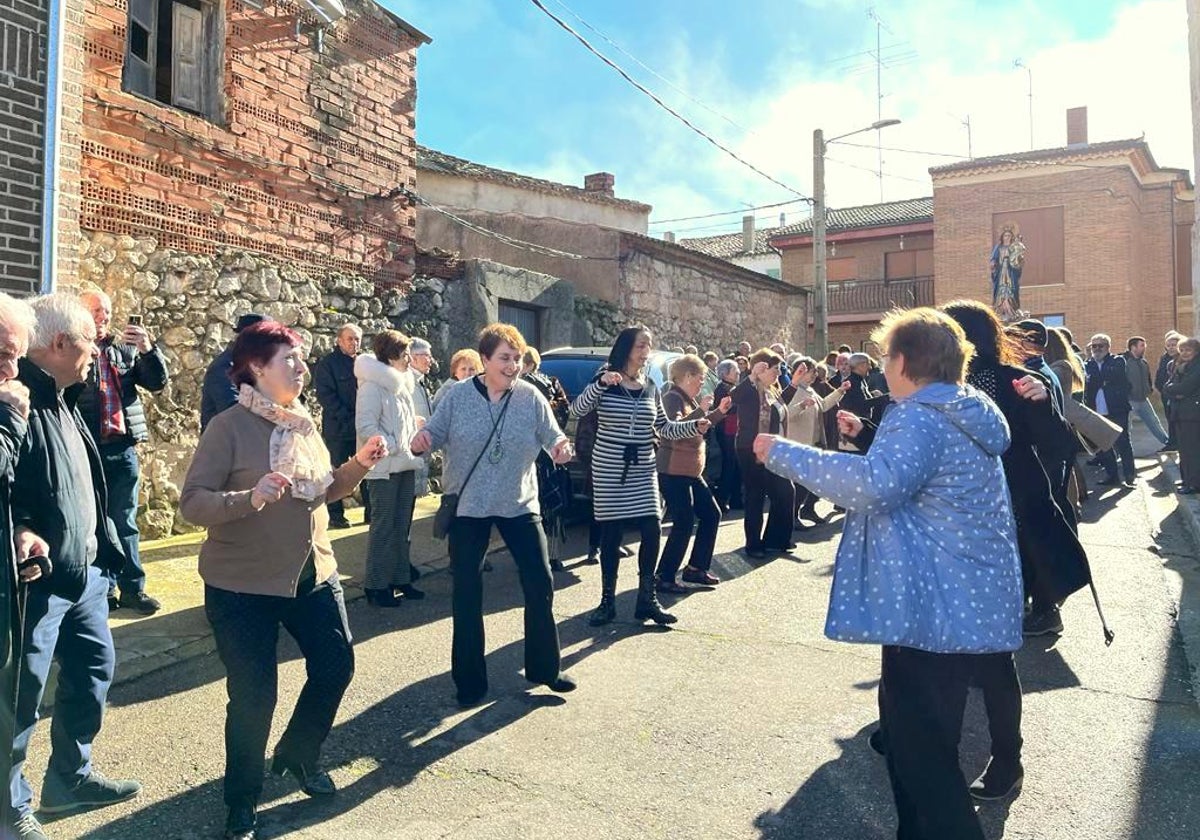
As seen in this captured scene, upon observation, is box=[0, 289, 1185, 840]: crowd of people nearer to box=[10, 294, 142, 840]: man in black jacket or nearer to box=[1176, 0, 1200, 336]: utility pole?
box=[10, 294, 142, 840]: man in black jacket

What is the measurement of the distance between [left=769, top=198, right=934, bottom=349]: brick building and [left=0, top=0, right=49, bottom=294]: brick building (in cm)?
2786

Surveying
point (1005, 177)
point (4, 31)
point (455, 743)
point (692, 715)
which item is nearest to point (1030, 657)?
point (692, 715)

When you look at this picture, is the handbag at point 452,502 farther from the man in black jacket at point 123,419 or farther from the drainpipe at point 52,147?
the drainpipe at point 52,147

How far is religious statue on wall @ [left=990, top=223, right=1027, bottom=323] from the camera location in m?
27.5

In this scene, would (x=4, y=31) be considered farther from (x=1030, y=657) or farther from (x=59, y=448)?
(x=1030, y=657)

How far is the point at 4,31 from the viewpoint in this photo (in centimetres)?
665

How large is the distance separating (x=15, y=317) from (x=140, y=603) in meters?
3.44

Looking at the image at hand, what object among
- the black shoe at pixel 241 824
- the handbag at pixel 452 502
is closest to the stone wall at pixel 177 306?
the handbag at pixel 452 502

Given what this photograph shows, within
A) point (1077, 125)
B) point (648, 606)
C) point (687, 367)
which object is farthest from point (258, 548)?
point (1077, 125)

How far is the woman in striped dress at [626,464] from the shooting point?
5.50 meters

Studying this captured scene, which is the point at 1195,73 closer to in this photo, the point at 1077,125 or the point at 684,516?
→ the point at 684,516

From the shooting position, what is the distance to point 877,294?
1271 inches

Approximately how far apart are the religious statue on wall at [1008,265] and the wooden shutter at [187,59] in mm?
24486

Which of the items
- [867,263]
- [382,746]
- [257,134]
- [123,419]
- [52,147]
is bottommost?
[382,746]
